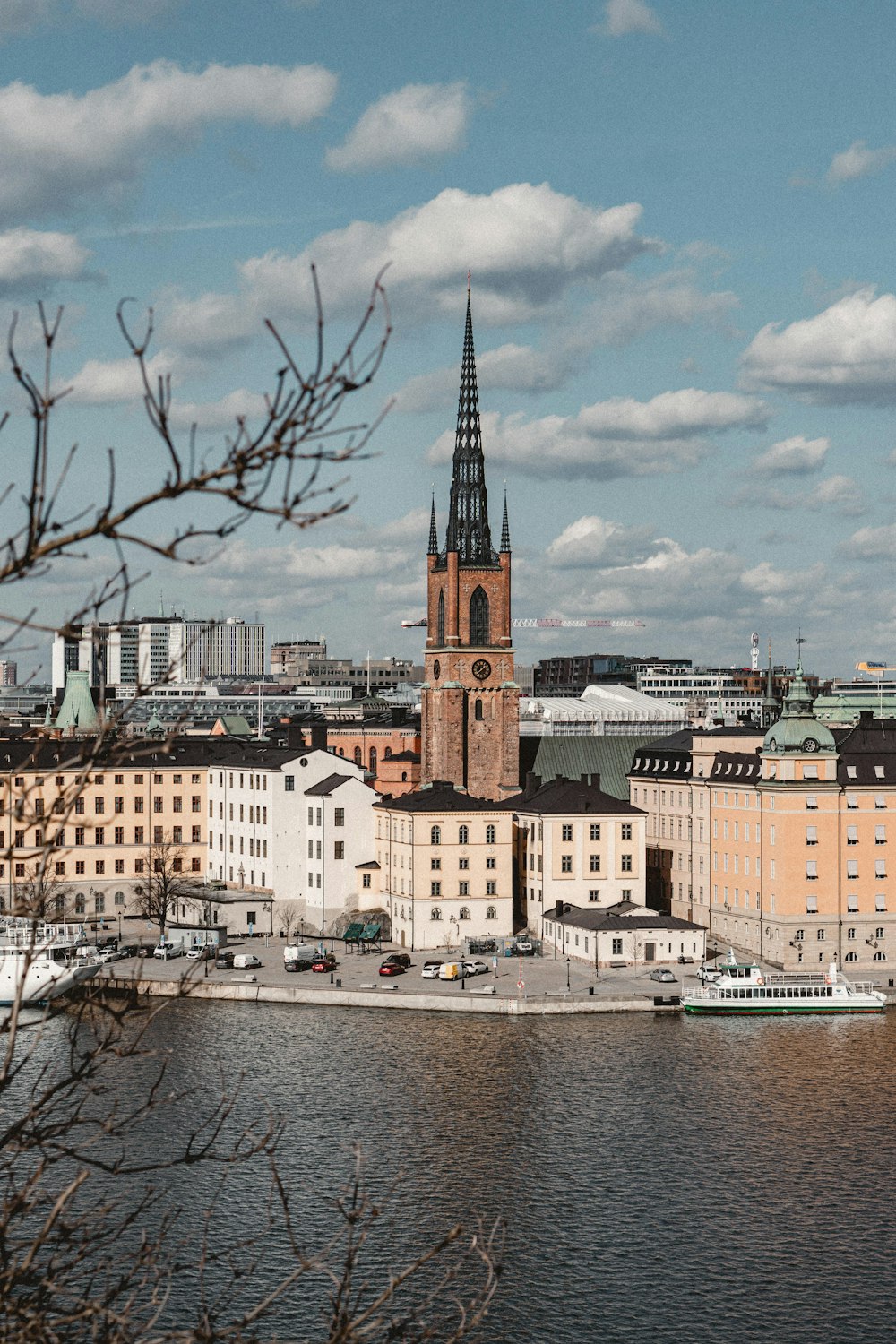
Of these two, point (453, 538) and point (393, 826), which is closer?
point (393, 826)

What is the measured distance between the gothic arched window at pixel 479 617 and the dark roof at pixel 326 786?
12525 millimetres

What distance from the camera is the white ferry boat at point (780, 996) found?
67.4 m

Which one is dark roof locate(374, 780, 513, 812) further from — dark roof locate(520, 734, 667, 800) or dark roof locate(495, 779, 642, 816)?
dark roof locate(520, 734, 667, 800)

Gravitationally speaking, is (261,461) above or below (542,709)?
above

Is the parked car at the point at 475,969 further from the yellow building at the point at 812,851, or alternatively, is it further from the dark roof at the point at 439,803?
the yellow building at the point at 812,851

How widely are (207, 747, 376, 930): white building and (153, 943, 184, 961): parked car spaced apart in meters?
7.79

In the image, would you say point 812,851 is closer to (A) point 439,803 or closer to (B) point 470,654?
(A) point 439,803

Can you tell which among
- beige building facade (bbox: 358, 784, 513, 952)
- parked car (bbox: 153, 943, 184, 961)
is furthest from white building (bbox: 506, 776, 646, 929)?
parked car (bbox: 153, 943, 184, 961)

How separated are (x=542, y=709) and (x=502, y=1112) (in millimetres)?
107948

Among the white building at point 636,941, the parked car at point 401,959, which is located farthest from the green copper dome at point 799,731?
the parked car at point 401,959

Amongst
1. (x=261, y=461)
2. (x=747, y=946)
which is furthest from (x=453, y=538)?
(x=261, y=461)

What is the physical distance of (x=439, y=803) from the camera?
81.8m

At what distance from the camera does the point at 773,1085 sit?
177 ft

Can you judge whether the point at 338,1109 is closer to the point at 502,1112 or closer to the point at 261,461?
the point at 502,1112
